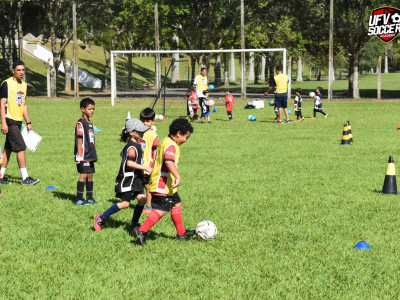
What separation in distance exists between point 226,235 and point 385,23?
32.6 meters

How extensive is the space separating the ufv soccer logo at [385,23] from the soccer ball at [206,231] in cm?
3140

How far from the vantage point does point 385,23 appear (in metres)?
34.5

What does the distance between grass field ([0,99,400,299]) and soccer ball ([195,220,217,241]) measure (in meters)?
0.11

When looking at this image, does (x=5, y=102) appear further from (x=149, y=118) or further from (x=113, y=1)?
(x=113, y=1)

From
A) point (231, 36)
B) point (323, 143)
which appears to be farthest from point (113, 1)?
point (323, 143)

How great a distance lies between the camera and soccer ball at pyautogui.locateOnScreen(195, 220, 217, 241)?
5.93 meters

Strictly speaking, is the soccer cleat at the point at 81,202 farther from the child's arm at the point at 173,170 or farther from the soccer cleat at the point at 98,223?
the child's arm at the point at 173,170

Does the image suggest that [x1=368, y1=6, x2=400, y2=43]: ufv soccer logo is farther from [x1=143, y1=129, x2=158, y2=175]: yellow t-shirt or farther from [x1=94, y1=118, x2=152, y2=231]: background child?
[x1=94, y1=118, x2=152, y2=231]: background child

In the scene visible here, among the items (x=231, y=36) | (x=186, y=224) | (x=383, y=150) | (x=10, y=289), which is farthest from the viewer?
(x=231, y=36)

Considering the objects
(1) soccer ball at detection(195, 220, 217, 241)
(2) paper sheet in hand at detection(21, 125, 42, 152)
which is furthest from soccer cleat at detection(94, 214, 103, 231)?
(2) paper sheet in hand at detection(21, 125, 42, 152)

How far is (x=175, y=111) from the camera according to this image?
25.2 meters

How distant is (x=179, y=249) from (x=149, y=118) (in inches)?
80.0

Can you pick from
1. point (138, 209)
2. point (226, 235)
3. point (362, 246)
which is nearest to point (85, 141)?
point (138, 209)

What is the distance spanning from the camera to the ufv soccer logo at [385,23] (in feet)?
109
